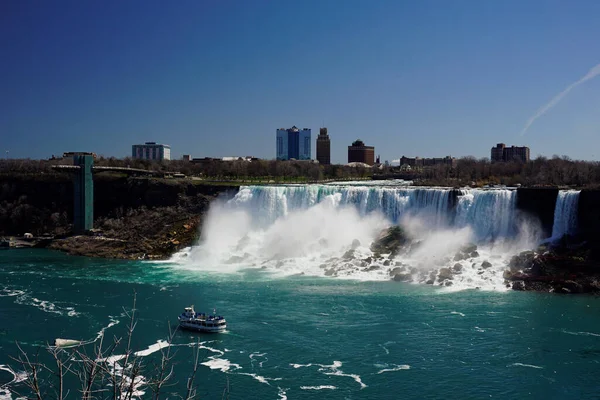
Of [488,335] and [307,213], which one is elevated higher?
[307,213]

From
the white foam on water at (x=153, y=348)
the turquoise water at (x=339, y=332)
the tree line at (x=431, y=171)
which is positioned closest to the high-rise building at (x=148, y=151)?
the tree line at (x=431, y=171)

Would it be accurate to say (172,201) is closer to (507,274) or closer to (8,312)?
(8,312)

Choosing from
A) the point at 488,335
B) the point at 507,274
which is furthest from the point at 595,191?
the point at 488,335

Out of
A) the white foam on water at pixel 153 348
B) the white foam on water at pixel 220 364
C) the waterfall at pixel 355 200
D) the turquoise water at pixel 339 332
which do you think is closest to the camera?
the turquoise water at pixel 339 332

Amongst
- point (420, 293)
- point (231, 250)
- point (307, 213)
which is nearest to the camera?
point (420, 293)

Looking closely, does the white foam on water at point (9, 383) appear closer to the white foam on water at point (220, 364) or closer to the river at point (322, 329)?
the river at point (322, 329)

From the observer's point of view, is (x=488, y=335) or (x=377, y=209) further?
(x=377, y=209)
